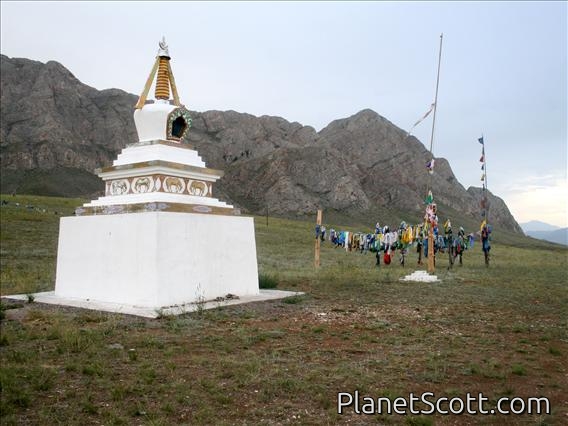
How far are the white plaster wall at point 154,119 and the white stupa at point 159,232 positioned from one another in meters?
0.03

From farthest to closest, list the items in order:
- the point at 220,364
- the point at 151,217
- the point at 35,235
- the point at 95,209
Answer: the point at 35,235 < the point at 95,209 < the point at 151,217 < the point at 220,364

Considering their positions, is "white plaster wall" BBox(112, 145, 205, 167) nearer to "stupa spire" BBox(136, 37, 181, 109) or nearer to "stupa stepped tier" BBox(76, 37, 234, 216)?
"stupa stepped tier" BBox(76, 37, 234, 216)

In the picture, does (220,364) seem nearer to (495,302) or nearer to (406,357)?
(406,357)

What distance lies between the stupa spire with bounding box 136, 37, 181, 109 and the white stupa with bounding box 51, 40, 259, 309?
0.09 feet

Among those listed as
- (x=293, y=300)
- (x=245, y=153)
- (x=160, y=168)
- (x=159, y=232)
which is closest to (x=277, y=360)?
(x=159, y=232)

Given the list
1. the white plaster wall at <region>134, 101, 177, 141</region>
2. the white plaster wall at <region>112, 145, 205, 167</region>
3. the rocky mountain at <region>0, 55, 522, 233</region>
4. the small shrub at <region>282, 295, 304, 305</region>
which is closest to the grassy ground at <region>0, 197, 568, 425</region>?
the small shrub at <region>282, 295, 304, 305</region>

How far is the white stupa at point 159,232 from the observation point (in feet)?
39.1

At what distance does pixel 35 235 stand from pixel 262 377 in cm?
2981

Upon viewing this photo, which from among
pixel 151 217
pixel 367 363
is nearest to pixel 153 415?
pixel 367 363

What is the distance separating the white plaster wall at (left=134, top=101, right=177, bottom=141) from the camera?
14055 mm

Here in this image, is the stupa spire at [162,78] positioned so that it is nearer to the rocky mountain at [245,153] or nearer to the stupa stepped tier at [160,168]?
the stupa stepped tier at [160,168]

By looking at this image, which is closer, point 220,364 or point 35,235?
point 220,364

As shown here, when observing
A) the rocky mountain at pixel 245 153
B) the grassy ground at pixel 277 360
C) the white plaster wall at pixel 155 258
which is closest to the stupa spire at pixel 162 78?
the white plaster wall at pixel 155 258

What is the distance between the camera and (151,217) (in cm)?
1184
